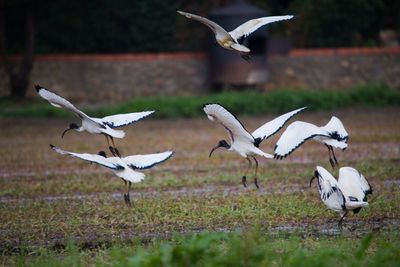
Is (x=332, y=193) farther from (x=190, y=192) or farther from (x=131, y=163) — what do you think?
(x=190, y=192)

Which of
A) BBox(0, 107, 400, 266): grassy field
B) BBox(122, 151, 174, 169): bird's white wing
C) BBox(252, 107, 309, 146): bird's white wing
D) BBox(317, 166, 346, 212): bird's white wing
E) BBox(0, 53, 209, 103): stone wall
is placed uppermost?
BBox(252, 107, 309, 146): bird's white wing

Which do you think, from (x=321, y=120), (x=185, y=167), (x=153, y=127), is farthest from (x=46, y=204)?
(x=321, y=120)

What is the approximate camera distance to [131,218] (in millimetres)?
5324

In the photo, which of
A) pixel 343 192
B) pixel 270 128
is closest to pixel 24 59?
pixel 270 128

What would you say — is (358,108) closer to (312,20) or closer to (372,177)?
(312,20)

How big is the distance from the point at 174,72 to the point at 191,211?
903cm

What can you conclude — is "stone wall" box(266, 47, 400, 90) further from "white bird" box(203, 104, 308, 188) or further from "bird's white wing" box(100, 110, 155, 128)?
"bird's white wing" box(100, 110, 155, 128)

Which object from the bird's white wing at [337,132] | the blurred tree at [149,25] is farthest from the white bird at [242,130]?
the blurred tree at [149,25]

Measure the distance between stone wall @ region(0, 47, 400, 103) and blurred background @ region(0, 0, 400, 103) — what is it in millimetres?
23

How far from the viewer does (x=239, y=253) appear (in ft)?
11.4

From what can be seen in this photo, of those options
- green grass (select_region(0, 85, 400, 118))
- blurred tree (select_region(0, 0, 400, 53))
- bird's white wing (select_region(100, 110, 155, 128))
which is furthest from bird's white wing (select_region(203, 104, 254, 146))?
blurred tree (select_region(0, 0, 400, 53))

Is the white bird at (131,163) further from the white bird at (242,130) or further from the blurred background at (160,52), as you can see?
the blurred background at (160,52)

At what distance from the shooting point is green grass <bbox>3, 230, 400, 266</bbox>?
3479 millimetres

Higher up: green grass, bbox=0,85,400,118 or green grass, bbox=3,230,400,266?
green grass, bbox=3,230,400,266
